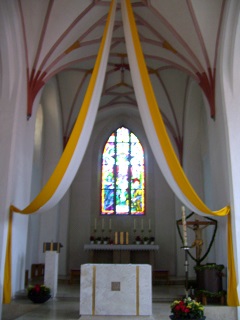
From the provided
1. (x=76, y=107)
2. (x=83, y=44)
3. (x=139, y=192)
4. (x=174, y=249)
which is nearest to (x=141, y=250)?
(x=174, y=249)

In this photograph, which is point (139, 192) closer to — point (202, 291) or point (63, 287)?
point (63, 287)

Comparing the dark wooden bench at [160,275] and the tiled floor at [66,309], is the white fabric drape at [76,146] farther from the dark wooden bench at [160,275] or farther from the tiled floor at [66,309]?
the dark wooden bench at [160,275]

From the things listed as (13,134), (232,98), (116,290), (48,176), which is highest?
(232,98)

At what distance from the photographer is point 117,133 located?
1588 cm

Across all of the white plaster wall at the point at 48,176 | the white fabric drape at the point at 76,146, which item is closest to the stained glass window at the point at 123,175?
the white plaster wall at the point at 48,176

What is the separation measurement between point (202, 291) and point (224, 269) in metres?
1.07

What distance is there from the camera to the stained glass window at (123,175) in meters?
15.0

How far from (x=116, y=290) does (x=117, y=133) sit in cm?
925

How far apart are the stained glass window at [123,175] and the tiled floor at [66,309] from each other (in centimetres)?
535

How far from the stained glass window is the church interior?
0.06m

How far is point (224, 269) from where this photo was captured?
9359mm

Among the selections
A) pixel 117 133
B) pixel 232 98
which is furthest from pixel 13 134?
pixel 117 133

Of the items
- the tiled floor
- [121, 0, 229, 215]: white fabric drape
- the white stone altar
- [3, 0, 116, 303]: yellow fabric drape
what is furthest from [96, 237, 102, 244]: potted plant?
[121, 0, 229, 215]: white fabric drape

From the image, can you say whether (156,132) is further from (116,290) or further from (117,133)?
(117,133)
